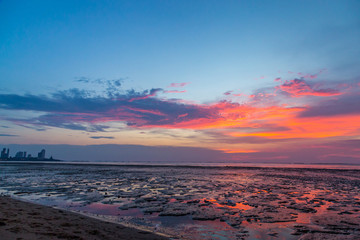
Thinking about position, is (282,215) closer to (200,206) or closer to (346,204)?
(200,206)

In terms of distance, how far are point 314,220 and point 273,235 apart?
11.7 feet

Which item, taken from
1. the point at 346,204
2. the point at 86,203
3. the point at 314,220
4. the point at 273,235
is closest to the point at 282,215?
the point at 314,220

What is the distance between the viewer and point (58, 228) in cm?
760

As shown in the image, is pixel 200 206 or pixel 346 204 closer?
pixel 200 206

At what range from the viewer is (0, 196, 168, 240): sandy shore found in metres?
6.67

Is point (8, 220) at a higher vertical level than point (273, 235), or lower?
higher

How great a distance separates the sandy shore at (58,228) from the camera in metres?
6.67

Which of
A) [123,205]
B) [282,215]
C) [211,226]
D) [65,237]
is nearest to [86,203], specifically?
[123,205]

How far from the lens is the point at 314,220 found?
10.0 m

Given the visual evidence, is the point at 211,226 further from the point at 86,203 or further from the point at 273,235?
the point at 86,203

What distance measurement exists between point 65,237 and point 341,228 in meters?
11.0

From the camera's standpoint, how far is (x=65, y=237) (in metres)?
6.72

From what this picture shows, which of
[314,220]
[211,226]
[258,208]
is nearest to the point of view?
[211,226]

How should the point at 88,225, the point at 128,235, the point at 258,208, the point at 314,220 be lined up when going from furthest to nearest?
the point at 258,208
the point at 314,220
the point at 88,225
the point at 128,235
